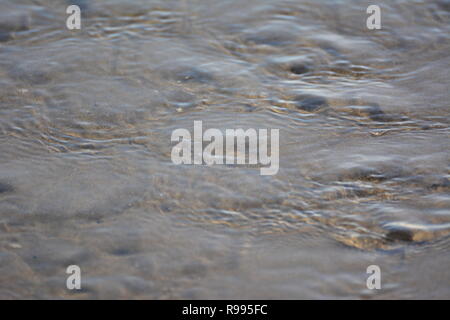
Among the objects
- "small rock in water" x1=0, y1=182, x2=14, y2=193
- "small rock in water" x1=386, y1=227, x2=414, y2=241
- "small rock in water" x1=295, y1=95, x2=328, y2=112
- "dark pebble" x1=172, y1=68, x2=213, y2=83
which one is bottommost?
"small rock in water" x1=386, y1=227, x2=414, y2=241

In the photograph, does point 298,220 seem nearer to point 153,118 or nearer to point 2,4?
point 153,118

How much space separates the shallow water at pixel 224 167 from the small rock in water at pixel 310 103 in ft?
0.06

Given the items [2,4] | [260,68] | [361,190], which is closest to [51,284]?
[361,190]

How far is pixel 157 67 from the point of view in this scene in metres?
3.87

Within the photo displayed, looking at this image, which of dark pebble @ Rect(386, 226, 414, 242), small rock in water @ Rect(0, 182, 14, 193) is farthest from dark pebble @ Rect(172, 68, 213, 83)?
dark pebble @ Rect(386, 226, 414, 242)

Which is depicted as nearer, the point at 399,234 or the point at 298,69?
the point at 399,234

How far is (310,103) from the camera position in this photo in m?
3.57

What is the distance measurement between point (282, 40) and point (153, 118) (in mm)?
1339

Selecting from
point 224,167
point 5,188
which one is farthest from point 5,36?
point 224,167

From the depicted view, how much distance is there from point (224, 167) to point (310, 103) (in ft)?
2.82

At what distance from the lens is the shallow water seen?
8.29ft

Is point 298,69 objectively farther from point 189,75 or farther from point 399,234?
point 399,234

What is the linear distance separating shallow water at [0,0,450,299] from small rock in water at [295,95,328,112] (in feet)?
0.06

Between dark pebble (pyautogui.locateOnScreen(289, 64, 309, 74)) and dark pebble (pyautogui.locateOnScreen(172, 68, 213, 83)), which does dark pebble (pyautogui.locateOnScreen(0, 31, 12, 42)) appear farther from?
dark pebble (pyautogui.locateOnScreen(289, 64, 309, 74))
